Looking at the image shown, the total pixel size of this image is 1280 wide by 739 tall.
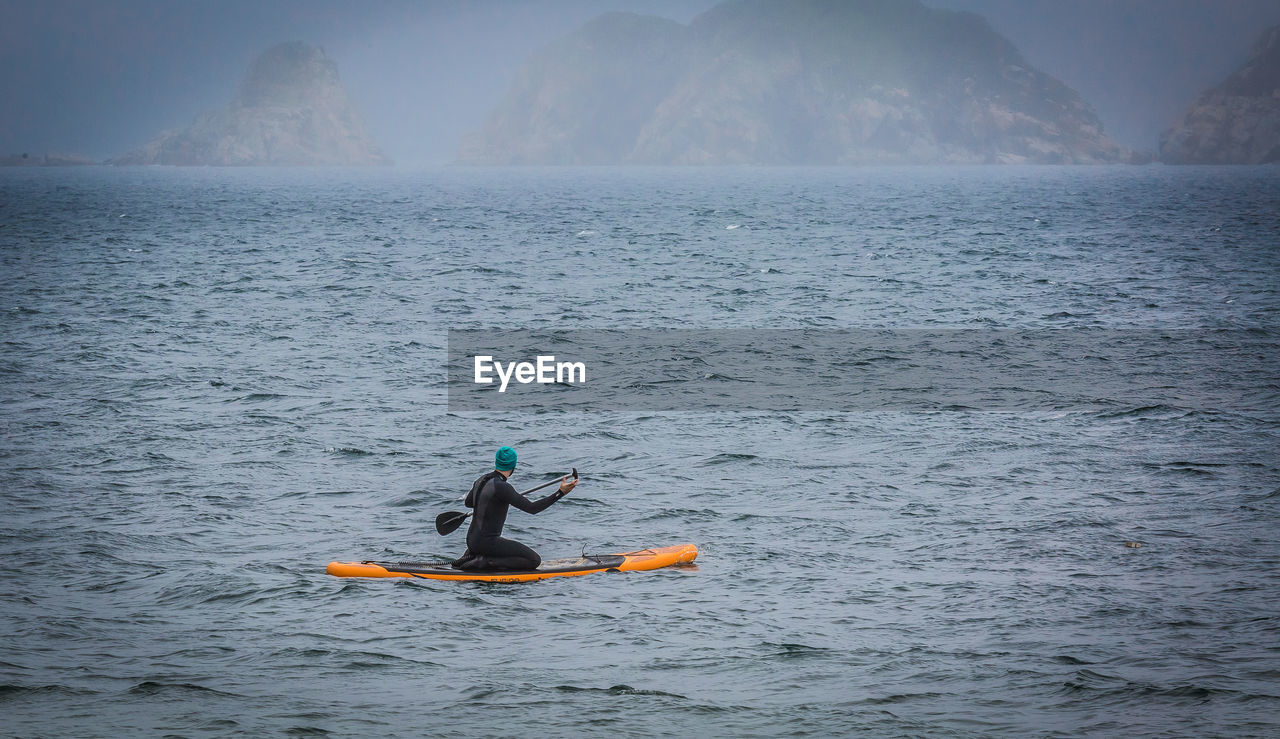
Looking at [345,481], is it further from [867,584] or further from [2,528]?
[867,584]

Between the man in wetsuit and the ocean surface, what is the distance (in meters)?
0.45

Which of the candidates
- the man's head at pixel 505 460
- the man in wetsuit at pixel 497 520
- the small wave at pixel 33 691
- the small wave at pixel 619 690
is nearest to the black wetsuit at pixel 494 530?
the man in wetsuit at pixel 497 520

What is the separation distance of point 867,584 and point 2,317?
39.3m

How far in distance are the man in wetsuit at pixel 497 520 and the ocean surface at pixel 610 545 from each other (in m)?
0.45

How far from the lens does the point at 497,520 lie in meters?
19.0

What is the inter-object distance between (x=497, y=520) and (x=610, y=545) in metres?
2.99

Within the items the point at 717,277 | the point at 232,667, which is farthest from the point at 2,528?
the point at 717,277

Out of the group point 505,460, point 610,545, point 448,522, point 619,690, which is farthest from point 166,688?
point 610,545

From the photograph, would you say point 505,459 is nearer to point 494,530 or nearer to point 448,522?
point 494,530

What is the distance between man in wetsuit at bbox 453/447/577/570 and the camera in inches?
741

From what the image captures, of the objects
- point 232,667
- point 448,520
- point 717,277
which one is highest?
point 717,277

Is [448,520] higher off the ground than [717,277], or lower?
lower

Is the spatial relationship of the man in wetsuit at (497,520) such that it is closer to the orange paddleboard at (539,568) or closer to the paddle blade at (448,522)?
the orange paddleboard at (539,568)

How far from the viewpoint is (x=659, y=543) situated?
21219 mm
